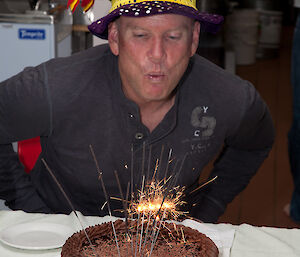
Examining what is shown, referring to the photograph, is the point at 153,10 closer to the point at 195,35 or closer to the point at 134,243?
the point at 195,35

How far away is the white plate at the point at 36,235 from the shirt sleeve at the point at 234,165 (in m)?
0.67

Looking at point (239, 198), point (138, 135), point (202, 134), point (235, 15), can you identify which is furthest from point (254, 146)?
point (235, 15)

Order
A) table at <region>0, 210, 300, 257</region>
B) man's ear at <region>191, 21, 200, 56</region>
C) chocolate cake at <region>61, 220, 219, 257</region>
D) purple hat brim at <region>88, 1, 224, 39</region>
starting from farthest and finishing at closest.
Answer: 1. man's ear at <region>191, 21, 200, 56</region>
2. purple hat brim at <region>88, 1, 224, 39</region>
3. table at <region>0, 210, 300, 257</region>
4. chocolate cake at <region>61, 220, 219, 257</region>

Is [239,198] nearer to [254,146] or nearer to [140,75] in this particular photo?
[254,146]

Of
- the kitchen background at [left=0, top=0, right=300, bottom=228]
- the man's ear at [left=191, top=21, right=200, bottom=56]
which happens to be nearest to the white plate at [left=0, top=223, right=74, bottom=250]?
the man's ear at [left=191, top=21, right=200, bottom=56]

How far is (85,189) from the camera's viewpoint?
1682mm

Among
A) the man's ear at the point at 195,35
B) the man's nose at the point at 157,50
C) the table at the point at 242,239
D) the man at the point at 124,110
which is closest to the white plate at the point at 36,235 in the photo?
the table at the point at 242,239

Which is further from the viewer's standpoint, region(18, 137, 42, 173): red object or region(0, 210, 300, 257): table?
region(18, 137, 42, 173): red object

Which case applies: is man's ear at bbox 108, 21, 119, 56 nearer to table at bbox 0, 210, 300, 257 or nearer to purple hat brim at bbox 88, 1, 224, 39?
purple hat brim at bbox 88, 1, 224, 39

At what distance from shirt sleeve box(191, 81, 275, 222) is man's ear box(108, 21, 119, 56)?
1.57 ft

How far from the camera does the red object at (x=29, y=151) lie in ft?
5.95

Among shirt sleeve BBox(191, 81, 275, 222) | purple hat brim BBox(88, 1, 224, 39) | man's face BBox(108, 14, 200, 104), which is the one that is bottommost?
shirt sleeve BBox(191, 81, 275, 222)

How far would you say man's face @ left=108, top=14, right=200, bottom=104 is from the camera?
4.76ft

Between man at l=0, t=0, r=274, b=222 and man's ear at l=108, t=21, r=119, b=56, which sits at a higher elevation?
man's ear at l=108, t=21, r=119, b=56
